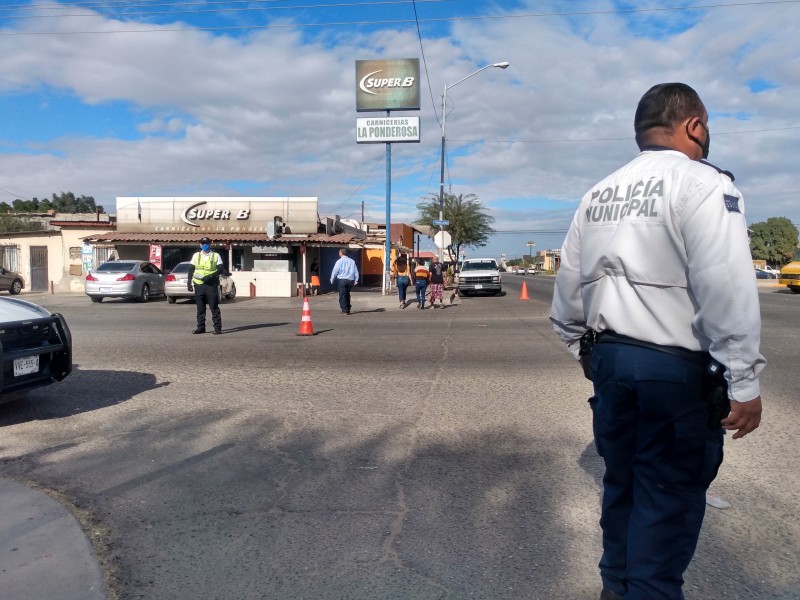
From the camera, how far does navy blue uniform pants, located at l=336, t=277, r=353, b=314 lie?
17.8 m

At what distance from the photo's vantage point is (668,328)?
2340 mm

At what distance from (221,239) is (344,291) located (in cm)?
1279

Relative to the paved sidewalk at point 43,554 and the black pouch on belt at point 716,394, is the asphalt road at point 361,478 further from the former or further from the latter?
the black pouch on belt at point 716,394

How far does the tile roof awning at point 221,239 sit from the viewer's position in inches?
1138

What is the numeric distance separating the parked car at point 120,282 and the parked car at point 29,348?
17511 millimetres

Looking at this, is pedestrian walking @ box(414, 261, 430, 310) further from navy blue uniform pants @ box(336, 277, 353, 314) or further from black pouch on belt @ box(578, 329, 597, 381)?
black pouch on belt @ box(578, 329, 597, 381)

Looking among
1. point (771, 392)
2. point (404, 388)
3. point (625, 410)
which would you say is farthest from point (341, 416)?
point (771, 392)

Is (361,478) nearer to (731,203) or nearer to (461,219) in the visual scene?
(731,203)

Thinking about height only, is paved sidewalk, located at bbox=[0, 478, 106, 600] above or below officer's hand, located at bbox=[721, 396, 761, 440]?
below

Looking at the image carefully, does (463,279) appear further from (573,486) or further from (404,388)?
(573,486)

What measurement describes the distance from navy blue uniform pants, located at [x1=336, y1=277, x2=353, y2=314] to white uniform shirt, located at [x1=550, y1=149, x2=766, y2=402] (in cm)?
1525

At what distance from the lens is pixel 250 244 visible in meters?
29.5

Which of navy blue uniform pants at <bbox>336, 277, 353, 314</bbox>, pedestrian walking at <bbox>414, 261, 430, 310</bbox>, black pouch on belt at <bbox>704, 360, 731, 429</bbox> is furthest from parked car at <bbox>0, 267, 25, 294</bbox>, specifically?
black pouch on belt at <bbox>704, 360, 731, 429</bbox>

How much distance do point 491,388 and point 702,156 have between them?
5.42 m
